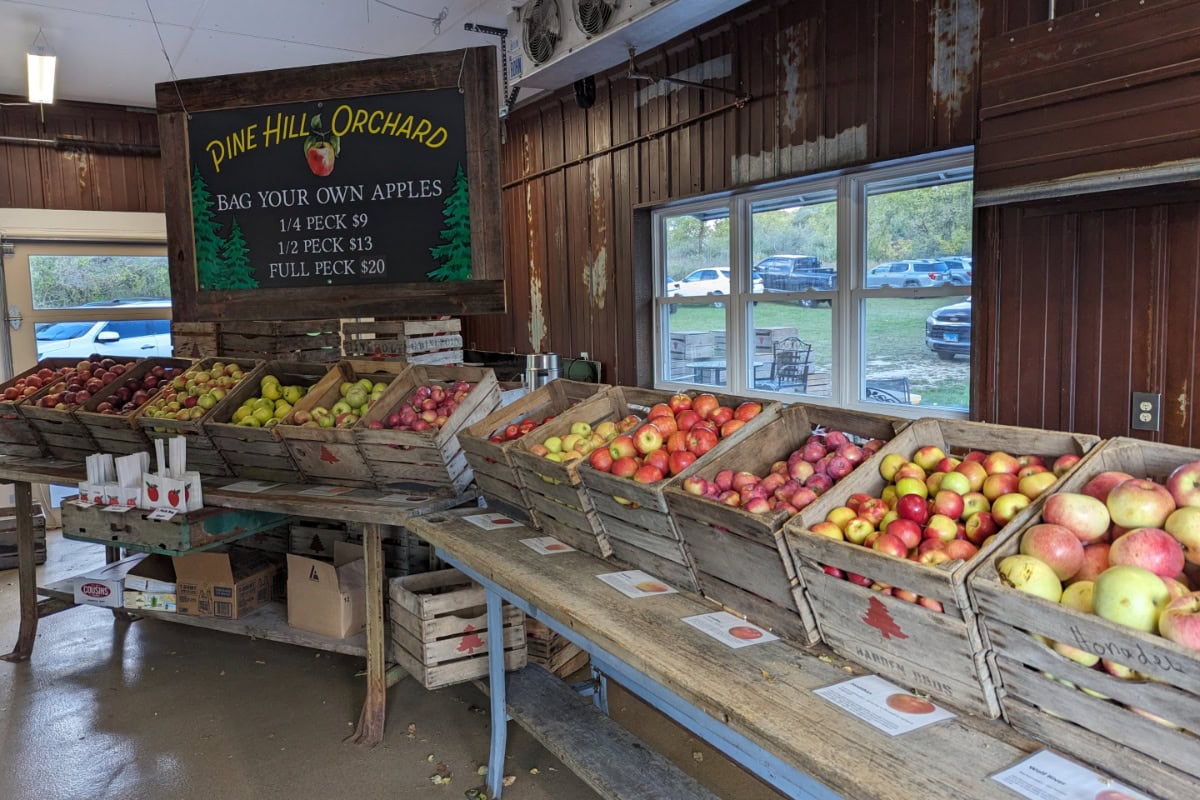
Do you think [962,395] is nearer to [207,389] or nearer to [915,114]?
[915,114]

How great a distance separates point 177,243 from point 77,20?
9.56 ft

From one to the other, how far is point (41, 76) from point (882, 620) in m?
5.73

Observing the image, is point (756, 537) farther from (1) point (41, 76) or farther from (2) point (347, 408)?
(1) point (41, 76)

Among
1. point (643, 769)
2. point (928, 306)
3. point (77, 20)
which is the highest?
point (77, 20)

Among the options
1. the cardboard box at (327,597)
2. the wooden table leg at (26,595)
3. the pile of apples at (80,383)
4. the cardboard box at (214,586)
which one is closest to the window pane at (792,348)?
the cardboard box at (327,597)

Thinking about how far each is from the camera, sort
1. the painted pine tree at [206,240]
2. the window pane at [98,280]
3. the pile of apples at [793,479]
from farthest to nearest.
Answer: the window pane at [98,280] < the painted pine tree at [206,240] < the pile of apples at [793,479]

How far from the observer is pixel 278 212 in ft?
9.87

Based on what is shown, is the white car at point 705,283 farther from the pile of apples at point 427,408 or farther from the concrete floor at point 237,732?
the concrete floor at point 237,732

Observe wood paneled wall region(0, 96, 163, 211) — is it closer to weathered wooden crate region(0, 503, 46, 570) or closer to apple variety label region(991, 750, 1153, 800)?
weathered wooden crate region(0, 503, 46, 570)

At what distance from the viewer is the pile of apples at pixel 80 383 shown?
3750mm

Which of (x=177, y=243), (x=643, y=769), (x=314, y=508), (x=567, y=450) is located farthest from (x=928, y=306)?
(x=177, y=243)

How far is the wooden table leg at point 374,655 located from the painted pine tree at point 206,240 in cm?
115

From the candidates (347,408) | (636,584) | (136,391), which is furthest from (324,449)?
(636,584)

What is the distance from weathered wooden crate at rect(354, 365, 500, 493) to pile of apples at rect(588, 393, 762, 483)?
781 millimetres
